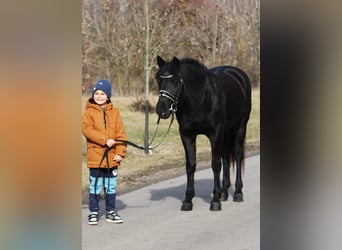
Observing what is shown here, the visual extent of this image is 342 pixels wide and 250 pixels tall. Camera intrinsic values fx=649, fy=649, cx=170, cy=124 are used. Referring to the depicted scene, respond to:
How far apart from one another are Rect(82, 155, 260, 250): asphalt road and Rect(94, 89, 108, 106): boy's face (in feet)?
3.23

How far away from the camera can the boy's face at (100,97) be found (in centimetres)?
468

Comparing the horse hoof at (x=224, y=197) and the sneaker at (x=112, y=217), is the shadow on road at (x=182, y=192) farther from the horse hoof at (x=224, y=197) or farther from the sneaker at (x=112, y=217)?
the sneaker at (x=112, y=217)

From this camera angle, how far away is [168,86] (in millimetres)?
5445

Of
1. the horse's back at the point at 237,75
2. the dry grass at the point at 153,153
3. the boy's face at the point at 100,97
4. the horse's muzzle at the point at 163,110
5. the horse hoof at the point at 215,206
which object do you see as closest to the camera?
the boy's face at the point at 100,97

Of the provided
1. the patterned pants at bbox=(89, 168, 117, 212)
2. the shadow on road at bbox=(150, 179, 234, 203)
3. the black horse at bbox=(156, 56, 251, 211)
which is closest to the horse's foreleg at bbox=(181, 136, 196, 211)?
the black horse at bbox=(156, 56, 251, 211)

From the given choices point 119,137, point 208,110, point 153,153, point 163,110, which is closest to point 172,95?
point 163,110

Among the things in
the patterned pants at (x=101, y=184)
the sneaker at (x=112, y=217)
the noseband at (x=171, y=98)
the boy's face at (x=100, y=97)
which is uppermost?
the boy's face at (x=100, y=97)

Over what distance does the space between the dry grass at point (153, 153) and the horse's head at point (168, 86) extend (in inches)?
67.2

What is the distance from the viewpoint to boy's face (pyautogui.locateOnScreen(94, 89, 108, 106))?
4676 millimetres

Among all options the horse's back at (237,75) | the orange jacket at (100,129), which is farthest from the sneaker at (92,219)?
the horse's back at (237,75)

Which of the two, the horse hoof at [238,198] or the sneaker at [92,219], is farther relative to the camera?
the horse hoof at [238,198]

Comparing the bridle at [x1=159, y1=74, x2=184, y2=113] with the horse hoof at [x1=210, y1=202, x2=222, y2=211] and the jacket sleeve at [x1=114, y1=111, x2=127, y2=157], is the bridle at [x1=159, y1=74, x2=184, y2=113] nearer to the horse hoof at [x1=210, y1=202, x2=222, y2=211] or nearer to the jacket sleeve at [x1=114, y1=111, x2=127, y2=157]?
the jacket sleeve at [x1=114, y1=111, x2=127, y2=157]
